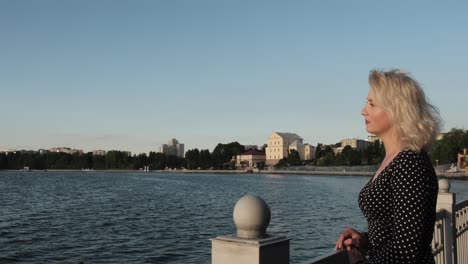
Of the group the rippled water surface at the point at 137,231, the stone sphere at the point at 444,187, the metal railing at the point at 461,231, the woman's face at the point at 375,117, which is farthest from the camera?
the rippled water surface at the point at 137,231

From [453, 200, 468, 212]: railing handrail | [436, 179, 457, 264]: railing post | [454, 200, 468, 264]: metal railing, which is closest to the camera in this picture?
[436, 179, 457, 264]: railing post

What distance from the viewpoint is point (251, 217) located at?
2766 mm

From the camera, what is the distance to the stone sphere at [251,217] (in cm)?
277

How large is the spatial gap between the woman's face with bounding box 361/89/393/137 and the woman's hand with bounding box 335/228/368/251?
599 mm

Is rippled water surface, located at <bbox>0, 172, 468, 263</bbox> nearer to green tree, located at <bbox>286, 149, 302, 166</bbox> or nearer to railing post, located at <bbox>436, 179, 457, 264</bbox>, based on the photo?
railing post, located at <bbox>436, 179, 457, 264</bbox>

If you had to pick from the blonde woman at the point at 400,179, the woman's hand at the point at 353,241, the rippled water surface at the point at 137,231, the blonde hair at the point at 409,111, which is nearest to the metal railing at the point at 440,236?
the woman's hand at the point at 353,241

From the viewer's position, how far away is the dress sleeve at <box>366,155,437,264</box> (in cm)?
247

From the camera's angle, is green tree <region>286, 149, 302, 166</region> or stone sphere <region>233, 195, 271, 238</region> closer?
stone sphere <region>233, 195, 271, 238</region>

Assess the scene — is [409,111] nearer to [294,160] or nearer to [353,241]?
[353,241]

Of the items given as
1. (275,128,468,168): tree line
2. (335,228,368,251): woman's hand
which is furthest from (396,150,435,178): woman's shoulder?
(275,128,468,168): tree line

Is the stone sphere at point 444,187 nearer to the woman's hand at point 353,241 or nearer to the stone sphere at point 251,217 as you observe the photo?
the woman's hand at point 353,241

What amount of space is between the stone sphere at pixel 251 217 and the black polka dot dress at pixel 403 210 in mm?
561

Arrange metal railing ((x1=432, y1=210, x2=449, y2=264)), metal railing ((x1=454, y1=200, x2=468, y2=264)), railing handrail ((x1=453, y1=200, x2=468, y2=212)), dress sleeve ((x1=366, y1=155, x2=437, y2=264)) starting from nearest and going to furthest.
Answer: dress sleeve ((x1=366, y1=155, x2=437, y2=264)) → metal railing ((x1=432, y1=210, x2=449, y2=264)) → railing handrail ((x1=453, y1=200, x2=468, y2=212)) → metal railing ((x1=454, y1=200, x2=468, y2=264))

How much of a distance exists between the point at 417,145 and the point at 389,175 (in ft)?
0.78
